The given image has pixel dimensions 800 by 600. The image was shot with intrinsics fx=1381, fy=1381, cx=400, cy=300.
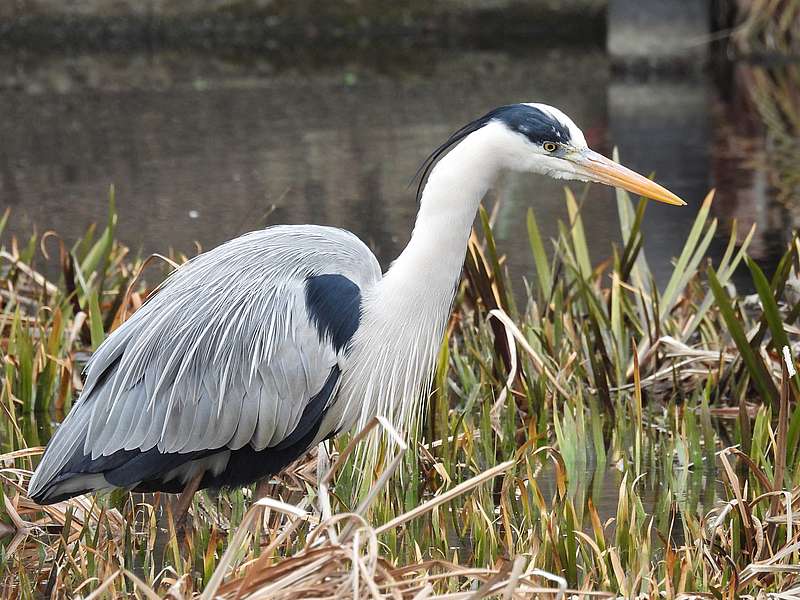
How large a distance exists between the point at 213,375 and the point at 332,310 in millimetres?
384

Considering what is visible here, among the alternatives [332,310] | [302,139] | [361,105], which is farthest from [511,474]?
[361,105]

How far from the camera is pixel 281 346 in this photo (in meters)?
3.90

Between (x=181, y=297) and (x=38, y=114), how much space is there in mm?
10073

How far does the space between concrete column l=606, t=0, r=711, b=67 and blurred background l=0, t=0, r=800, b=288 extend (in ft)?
0.07

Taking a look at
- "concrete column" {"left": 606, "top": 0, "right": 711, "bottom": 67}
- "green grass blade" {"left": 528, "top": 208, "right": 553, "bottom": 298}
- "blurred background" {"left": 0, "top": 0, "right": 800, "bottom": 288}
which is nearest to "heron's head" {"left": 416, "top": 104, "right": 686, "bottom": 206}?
"green grass blade" {"left": 528, "top": 208, "right": 553, "bottom": 298}

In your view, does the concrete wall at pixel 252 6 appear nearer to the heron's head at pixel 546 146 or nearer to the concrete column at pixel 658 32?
the concrete column at pixel 658 32

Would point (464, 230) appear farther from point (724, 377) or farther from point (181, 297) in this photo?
point (724, 377)

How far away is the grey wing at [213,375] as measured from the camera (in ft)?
12.5

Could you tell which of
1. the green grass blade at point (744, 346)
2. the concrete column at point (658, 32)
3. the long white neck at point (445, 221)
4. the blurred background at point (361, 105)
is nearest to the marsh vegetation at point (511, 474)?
the green grass blade at point (744, 346)

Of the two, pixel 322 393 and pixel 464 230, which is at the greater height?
pixel 464 230

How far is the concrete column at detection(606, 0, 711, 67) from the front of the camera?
15.1 metres

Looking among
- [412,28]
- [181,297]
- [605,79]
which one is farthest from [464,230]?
[412,28]

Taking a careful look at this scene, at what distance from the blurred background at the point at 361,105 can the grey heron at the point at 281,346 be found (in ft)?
6.93

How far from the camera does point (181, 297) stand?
4.02 meters
